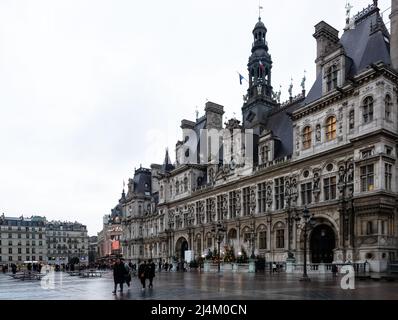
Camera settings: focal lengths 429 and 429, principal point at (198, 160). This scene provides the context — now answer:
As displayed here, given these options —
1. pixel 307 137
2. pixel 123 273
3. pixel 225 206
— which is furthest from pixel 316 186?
pixel 123 273

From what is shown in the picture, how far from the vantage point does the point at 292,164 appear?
43.1m

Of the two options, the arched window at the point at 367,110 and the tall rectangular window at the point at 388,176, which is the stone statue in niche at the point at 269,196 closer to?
the arched window at the point at 367,110

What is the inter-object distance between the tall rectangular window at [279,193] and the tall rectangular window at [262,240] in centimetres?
363

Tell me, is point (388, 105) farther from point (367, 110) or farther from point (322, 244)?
point (322, 244)

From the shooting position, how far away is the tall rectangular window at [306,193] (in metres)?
40.8

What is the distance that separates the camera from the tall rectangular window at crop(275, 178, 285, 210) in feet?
146

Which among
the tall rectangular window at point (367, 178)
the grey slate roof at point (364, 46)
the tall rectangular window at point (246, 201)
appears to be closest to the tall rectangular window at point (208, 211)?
the tall rectangular window at point (246, 201)

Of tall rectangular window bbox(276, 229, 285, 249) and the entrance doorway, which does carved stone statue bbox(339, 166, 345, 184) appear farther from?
tall rectangular window bbox(276, 229, 285, 249)

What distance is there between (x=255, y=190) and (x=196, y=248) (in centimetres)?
1669

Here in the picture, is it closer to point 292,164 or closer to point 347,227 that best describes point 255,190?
point 292,164

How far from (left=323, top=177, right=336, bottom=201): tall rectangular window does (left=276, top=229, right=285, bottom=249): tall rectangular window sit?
23.7ft

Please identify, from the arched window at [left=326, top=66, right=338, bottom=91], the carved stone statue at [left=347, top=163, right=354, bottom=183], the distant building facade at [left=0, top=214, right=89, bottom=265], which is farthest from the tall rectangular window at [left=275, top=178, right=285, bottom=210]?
the distant building facade at [left=0, top=214, right=89, bottom=265]
